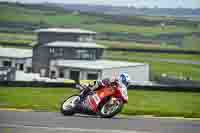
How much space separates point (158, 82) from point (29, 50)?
5.70ft

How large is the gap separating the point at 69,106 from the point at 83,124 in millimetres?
365

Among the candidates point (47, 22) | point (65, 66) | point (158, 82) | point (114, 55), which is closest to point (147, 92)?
point (158, 82)

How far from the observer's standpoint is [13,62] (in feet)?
20.4

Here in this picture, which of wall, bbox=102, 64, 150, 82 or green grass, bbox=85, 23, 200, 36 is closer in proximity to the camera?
wall, bbox=102, 64, 150, 82

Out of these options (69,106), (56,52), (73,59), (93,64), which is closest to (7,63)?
(56,52)

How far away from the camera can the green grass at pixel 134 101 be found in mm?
6137

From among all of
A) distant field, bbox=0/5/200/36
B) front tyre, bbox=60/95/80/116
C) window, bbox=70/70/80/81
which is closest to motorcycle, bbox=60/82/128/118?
front tyre, bbox=60/95/80/116

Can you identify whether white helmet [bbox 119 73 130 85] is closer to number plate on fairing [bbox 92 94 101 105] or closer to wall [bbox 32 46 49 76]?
number plate on fairing [bbox 92 94 101 105]

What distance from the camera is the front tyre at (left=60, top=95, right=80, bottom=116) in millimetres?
6152

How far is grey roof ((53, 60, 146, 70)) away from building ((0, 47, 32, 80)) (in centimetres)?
38

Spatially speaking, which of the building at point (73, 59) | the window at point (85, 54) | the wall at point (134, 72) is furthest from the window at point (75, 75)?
the wall at point (134, 72)

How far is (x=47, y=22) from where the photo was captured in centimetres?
639

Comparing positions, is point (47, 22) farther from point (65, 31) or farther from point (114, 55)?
point (114, 55)

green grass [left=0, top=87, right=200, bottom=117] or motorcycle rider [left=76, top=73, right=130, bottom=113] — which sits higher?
motorcycle rider [left=76, top=73, right=130, bottom=113]
